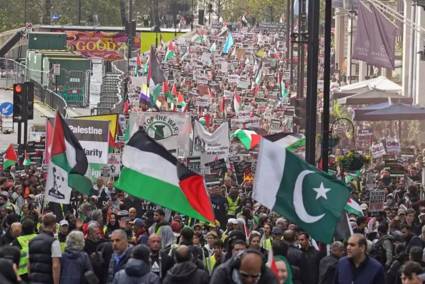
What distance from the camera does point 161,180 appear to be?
53.5 ft

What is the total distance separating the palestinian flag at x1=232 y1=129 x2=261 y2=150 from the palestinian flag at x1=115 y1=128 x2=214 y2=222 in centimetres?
1779

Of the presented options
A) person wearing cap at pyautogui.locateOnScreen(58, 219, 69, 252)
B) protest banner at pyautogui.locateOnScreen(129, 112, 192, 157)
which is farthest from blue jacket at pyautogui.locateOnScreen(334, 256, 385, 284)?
protest banner at pyautogui.locateOnScreen(129, 112, 192, 157)

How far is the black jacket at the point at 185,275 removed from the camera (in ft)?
42.7

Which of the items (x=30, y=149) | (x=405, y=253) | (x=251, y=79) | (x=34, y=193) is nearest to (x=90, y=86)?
(x=251, y=79)

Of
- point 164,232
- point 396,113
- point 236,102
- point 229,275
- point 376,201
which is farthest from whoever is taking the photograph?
point 236,102

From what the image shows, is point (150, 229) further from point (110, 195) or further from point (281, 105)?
point (281, 105)

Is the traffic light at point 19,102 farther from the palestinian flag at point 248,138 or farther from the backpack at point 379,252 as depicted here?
the backpack at point 379,252

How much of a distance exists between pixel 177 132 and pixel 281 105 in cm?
1754

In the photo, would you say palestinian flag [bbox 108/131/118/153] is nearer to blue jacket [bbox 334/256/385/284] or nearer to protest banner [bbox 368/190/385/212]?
protest banner [bbox 368/190/385/212]

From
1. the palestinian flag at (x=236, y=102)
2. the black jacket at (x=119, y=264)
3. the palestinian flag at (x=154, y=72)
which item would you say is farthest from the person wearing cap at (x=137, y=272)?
the palestinian flag at (x=154, y=72)

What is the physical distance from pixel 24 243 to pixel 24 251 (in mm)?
221

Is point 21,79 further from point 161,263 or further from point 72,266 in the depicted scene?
point 72,266

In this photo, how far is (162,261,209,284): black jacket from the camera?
13.0 metres

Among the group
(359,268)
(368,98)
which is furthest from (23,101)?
(359,268)
